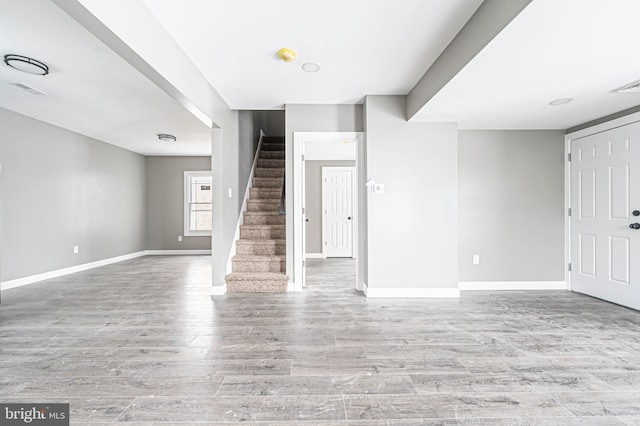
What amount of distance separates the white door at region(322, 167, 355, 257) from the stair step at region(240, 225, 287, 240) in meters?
2.32

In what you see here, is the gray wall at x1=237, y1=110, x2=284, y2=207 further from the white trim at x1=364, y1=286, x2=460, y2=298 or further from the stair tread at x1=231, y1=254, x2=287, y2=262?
the white trim at x1=364, y1=286, x2=460, y2=298

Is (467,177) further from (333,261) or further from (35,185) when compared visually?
(35,185)

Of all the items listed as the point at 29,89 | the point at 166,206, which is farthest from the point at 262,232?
the point at 166,206

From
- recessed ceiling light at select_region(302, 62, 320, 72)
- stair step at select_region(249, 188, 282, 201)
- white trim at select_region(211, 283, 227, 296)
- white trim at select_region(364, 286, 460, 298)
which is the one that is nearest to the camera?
recessed ceiling light at select_region(302, 62, 320, 72)

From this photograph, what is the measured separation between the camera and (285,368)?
195 cm

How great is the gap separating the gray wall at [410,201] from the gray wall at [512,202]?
0.58 meters

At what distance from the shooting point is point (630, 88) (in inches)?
102

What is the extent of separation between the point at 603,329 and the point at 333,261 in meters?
4.23

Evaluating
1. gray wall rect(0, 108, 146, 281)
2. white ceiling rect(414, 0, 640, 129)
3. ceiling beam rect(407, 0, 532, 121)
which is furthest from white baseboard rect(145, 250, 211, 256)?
ceiling beam rect(407, 0, 532, 121)

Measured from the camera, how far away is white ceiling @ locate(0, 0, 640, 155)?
1846 mm

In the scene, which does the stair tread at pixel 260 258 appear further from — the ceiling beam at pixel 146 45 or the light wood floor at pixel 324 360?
the ceiling beam at pixel 146 45

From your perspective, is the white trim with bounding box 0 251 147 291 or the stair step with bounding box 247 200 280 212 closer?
the white trim with bounding box 0 251 147 291

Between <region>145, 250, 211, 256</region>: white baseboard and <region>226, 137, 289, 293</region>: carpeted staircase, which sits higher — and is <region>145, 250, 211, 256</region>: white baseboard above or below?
below

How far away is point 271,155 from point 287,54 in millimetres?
3443
